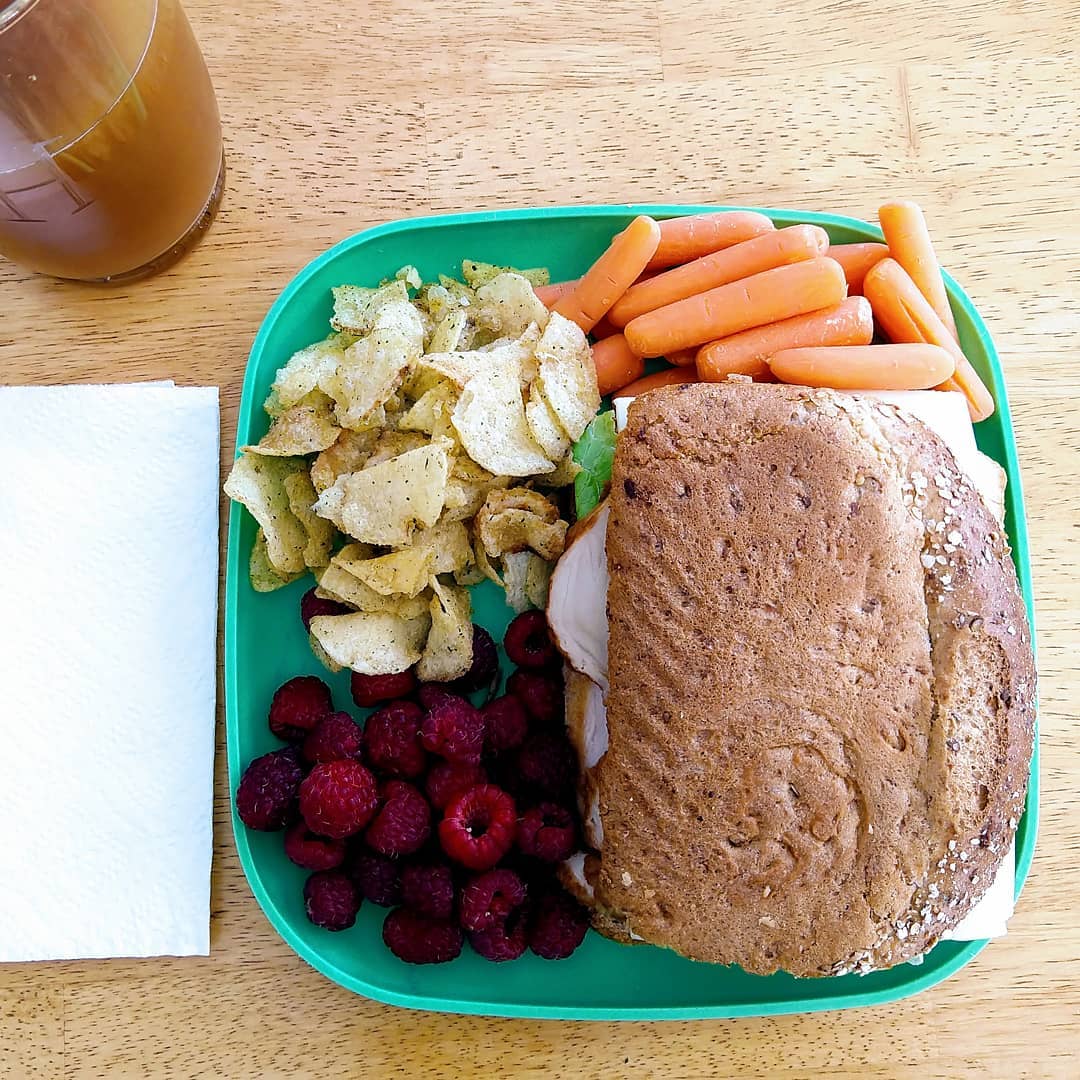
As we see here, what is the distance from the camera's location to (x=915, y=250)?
5.44ft

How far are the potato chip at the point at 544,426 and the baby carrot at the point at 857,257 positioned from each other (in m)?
0.55

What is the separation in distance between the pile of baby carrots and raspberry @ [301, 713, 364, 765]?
69 centimetres

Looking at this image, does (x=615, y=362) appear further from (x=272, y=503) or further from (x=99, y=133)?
(x=99, y=133)

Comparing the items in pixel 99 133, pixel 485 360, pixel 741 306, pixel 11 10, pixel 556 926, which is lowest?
pixel 556 926

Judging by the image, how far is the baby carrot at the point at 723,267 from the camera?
1.64m

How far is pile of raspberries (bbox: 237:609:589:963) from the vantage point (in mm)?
1465

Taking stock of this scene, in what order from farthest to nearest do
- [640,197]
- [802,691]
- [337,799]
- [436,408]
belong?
[640,197] < [436,408] < [337,799] < [802,691]

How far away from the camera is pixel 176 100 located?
143 cm

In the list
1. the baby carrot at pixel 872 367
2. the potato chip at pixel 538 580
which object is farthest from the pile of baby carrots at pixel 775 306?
the potato chip at pixel 538 580

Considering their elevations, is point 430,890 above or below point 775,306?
below

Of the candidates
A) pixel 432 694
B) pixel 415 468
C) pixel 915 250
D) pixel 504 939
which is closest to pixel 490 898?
pixel 504 939

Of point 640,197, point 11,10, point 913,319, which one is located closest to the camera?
point 11,10

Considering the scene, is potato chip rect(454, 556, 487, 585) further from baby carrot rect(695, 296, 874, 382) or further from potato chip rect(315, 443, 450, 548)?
baby carrot rect(695, 296, 874, 382)

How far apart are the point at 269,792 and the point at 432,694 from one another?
0.27 metres
